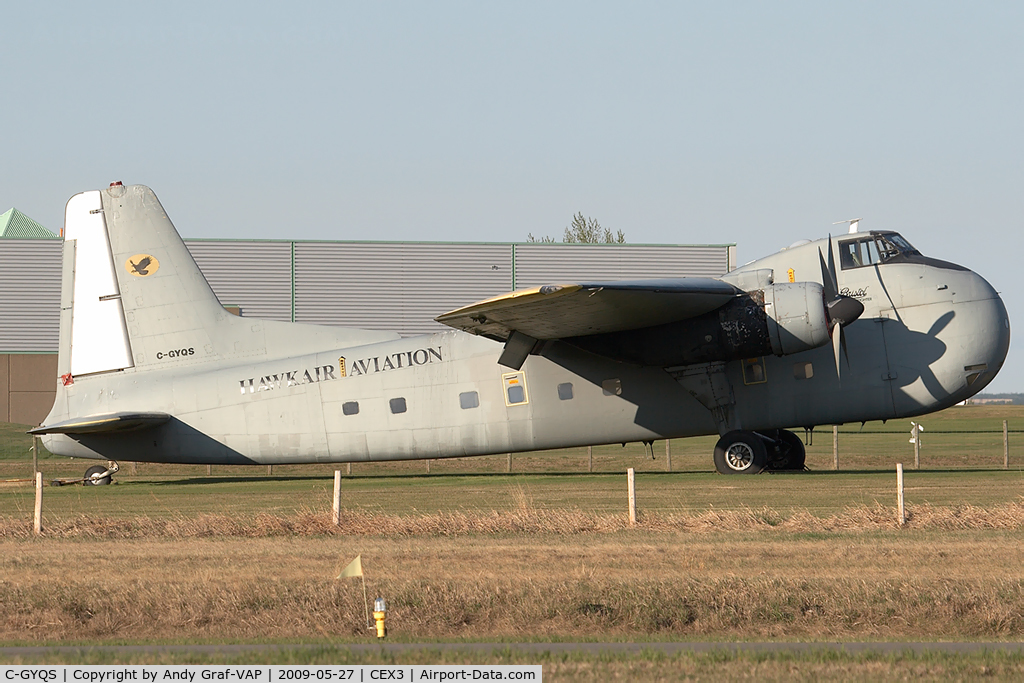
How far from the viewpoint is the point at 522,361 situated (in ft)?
82.1

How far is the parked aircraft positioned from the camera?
78.2ft

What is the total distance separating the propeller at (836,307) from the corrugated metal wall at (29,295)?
155 feet

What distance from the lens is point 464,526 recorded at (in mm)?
18594

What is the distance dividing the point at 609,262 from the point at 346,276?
1500cm

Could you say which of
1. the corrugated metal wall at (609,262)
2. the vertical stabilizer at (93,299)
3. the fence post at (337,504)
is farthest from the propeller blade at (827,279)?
the corrugated metal wall at (609,262)

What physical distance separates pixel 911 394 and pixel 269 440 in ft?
49.9

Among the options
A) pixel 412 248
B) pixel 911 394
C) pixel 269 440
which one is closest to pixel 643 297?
pixel 911 394

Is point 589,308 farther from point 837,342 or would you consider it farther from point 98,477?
point 98,477

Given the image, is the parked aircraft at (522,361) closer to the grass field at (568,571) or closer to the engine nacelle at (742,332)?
the engine nacelle at (742,332)

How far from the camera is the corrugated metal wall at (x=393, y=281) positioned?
202ft

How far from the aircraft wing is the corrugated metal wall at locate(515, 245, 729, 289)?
38.0 meters

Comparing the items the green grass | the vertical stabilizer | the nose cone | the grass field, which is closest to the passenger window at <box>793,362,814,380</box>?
the nose cone

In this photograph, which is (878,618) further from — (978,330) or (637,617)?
(978,330)

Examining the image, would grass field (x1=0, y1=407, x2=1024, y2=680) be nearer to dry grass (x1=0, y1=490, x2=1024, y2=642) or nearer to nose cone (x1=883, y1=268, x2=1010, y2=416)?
dry grass (x1=0, y1=490, x2=1024, y2=642)
